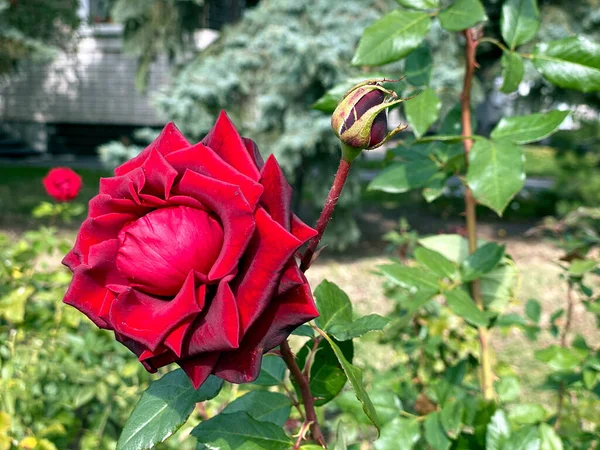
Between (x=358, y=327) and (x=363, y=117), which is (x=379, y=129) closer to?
(x=363, y=117)

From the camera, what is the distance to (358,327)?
613 mm

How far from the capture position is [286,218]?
1.60ft

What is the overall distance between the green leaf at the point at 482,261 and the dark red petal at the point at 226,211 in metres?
0.59

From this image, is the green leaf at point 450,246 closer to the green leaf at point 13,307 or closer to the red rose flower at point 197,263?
the red rose flower at point 197,263

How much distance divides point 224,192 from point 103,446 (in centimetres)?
120

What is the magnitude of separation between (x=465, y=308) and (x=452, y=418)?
0.75ft

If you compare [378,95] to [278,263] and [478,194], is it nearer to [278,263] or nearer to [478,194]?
[278,263]

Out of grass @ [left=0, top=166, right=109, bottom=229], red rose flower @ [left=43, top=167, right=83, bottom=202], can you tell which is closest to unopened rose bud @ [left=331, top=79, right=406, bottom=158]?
red rose flower @ [left=43, top=167, right=83, bottom=202]

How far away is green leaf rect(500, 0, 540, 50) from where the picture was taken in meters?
0.99

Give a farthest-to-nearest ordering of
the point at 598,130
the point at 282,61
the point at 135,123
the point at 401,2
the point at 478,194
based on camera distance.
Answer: the point at 135,123 < the point at 598,130 < the point at 282,61 < the point at 401,2 < the point at 478,194

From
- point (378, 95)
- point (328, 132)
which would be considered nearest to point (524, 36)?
point (378, 95)

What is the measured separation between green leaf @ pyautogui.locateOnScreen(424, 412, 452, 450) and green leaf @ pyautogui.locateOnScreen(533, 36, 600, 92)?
57 centimetres

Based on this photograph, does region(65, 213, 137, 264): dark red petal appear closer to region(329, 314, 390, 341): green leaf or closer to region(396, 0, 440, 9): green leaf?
region(329, 314, 390, 341): green leaf

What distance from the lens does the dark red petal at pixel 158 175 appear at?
48cm
